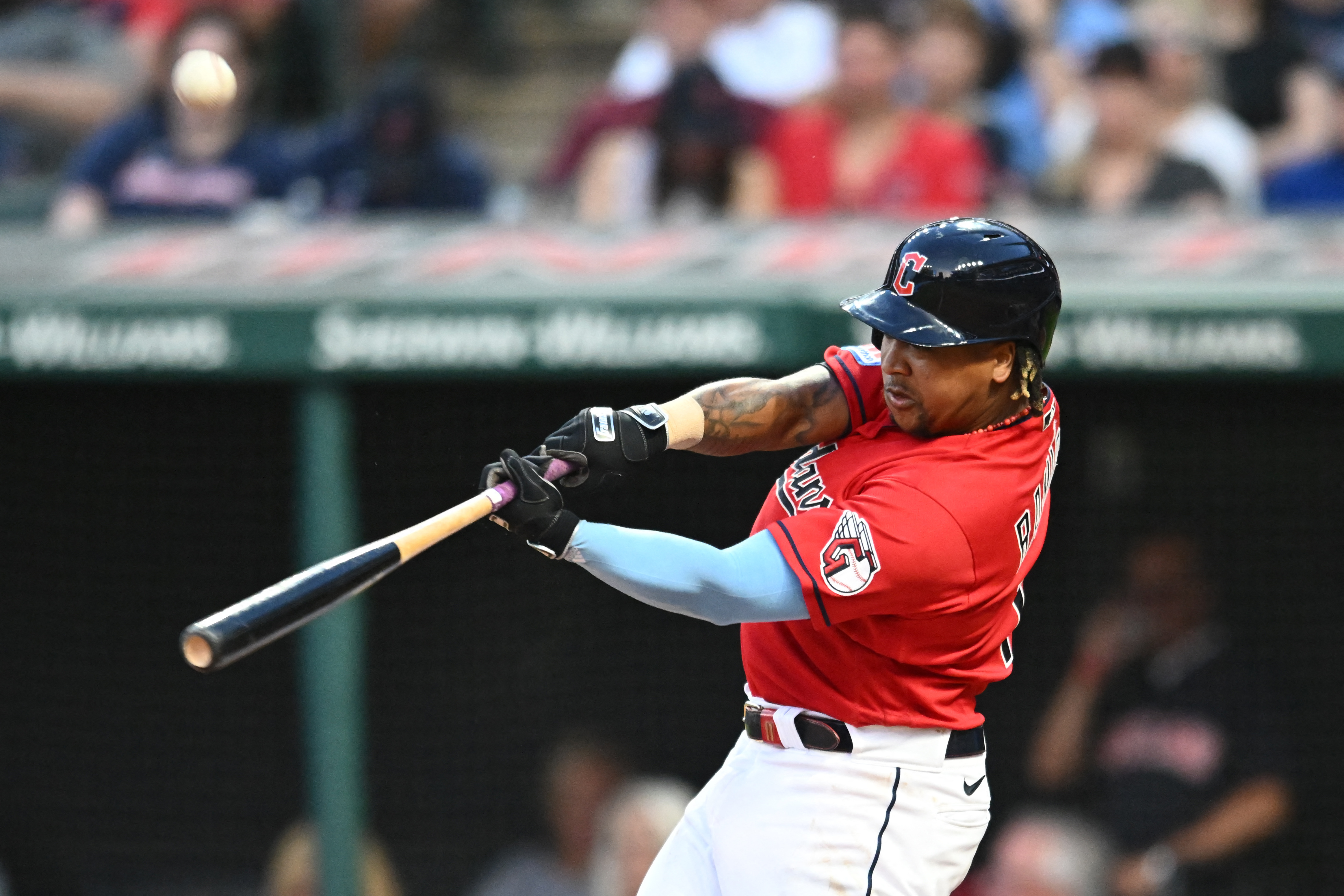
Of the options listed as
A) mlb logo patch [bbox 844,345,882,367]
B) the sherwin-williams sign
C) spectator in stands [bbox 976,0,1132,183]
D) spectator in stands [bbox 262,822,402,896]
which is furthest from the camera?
spectator in stands [bbox 976,0,1132,183]

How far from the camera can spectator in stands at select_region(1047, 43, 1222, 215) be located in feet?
16.9

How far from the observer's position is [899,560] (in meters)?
2.43

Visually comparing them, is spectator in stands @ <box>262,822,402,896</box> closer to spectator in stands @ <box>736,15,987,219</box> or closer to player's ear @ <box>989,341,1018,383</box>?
spectator in stands @ <box>736,15,987,219</box>

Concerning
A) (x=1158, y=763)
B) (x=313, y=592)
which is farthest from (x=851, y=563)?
(x=1158, y=763)

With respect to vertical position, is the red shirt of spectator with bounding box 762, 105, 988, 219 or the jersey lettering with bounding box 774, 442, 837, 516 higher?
the red shirt of spectator with bounding box 762, 105, 988, 219

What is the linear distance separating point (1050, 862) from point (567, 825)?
4.62ft

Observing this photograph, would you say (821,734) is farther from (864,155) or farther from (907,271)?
(864,155)

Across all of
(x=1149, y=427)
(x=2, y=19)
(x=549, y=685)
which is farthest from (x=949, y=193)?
(x=2, y=19)

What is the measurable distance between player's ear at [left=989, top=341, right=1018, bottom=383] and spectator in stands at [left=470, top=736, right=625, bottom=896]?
281cm

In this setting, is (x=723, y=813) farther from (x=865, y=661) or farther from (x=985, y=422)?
(x=985, y=422)

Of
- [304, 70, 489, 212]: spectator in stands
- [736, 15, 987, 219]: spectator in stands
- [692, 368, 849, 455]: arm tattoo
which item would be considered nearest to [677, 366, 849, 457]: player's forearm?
[692, 368, 849, 455]: arm tattoo

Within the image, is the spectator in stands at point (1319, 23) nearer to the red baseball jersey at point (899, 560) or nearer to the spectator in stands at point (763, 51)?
the spectator in stands at point (763, 51)

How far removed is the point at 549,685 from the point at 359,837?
40.2 inches

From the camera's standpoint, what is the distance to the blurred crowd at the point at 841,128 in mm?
5230
